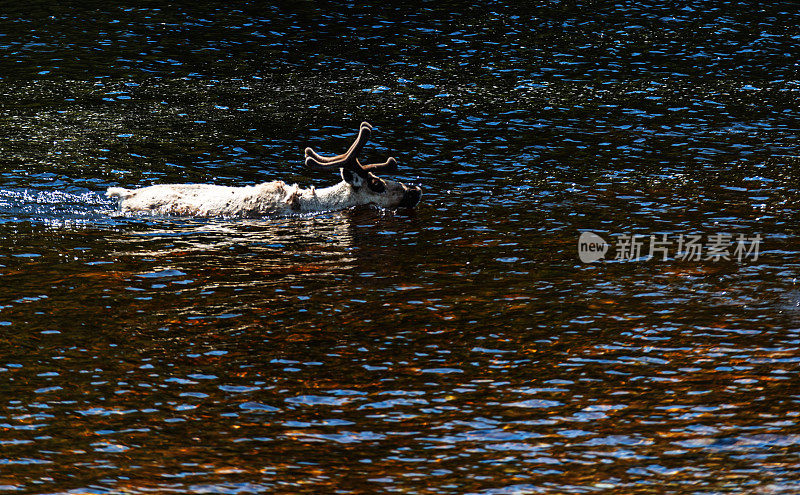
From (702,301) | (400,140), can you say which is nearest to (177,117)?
(400,140)

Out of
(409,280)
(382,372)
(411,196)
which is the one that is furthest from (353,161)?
(382,372)

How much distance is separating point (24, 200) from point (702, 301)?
15.6 metres

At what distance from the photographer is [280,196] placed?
24141 millimetres

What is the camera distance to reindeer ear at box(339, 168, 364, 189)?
81.8 feet

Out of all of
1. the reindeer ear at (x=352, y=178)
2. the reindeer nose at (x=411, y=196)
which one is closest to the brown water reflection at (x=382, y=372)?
the reindeer nose at (x=411, y=196)

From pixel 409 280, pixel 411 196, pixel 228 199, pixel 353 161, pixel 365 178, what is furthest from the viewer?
pixel 365 178

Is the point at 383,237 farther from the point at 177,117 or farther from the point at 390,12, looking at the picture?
the point at 390,12

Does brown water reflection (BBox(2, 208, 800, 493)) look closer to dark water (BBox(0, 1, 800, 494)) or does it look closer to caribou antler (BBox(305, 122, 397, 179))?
dark water (BBox(0, 1, 800, 494))

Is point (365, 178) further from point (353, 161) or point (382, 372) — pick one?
point (382, 372)

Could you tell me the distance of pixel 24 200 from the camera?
23.7 meters

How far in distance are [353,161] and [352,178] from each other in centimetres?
43

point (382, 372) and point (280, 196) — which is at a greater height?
point (280, 196)

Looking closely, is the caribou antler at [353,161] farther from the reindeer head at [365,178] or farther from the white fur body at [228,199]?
the white fur body at [228,199]

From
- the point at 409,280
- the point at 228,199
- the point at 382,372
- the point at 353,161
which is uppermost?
the point at 353,161
